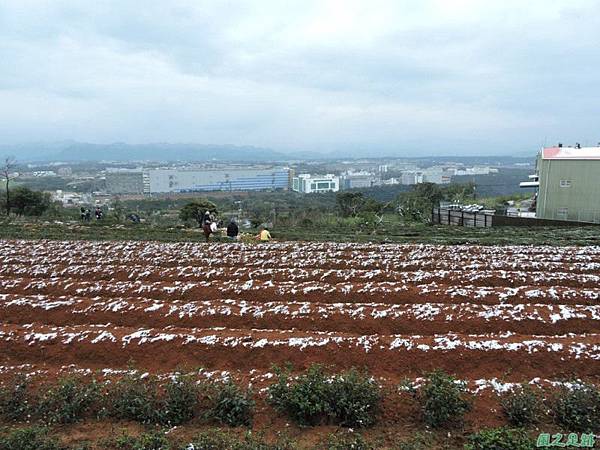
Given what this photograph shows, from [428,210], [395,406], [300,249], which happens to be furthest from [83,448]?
[428,210]

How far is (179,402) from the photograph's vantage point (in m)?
5.77

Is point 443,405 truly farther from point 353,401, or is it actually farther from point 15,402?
point 15,402

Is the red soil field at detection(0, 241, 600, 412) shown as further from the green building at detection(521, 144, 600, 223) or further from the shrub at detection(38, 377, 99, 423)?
the green building at detection(521, 144, 600, 223)

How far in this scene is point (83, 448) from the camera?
507 centimetres

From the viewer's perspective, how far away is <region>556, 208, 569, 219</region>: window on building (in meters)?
28.2

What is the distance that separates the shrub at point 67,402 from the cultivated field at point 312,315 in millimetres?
1005

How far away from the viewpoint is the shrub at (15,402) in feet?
19.1

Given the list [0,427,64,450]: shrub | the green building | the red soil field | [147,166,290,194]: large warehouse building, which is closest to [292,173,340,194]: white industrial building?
[147,166,290,194]: large warehouse building

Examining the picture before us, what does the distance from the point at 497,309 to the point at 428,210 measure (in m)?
28.4

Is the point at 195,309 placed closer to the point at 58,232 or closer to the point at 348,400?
the point at 348,400

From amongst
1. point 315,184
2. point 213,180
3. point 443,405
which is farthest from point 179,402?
point 213,180

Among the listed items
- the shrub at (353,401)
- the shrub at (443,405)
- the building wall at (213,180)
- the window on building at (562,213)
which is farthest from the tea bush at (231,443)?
the building wall at (213,180)

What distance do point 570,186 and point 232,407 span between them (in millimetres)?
29013

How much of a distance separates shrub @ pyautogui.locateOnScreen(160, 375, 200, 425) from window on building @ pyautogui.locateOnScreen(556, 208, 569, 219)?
28952mm
